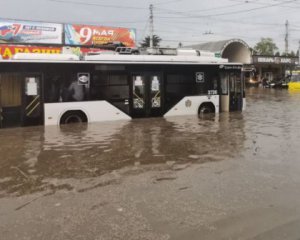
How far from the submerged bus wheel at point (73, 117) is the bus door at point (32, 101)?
2.84 ft

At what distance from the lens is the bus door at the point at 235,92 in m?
19.6

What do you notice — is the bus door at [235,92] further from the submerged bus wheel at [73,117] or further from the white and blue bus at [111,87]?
the submerged bus wheel at [73,117]

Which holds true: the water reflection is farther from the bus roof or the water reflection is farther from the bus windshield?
the bus windshield

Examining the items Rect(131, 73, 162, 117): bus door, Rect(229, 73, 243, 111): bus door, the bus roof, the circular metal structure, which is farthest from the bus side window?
the circular metal structure

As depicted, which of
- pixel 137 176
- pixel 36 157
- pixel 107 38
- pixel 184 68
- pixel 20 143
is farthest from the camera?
pixel 107 38

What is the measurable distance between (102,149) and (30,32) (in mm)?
23992

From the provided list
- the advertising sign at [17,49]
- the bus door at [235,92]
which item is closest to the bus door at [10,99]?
the bus door at [235,92]

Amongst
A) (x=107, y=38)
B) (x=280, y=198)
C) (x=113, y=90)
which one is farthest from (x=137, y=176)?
(x=107, y=38)

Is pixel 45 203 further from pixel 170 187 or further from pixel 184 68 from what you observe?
pixel 184 68

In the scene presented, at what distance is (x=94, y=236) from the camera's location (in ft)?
16.4

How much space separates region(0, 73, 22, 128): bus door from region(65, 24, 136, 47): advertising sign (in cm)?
2013

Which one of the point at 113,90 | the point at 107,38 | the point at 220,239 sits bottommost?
the point at 220,239

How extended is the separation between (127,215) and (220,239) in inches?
54.6

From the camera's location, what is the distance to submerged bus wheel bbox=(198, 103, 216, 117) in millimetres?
18656
